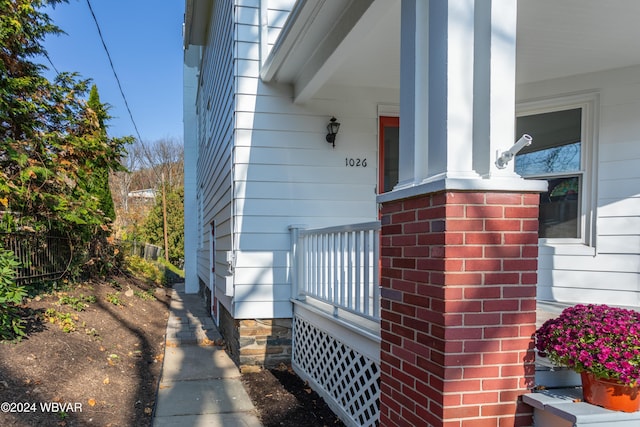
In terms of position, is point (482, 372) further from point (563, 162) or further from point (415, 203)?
point (563, 162)

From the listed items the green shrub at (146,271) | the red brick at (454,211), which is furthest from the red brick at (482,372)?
the green shrub at (146,271)

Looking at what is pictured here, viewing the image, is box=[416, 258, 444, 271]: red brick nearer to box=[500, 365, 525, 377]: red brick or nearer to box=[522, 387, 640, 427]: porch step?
box=[500, 365, 525, 377]: red brick

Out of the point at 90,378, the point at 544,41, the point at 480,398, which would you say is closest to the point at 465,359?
the point at 480,398

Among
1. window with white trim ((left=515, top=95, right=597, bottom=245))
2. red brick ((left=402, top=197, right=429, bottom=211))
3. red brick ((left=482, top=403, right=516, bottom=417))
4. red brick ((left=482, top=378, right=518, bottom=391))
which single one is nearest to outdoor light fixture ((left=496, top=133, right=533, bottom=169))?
red brick ((left=402, top=197, right=429, bottom=211))

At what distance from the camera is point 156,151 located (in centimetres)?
3331

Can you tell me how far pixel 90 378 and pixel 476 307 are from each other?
3.91 metres

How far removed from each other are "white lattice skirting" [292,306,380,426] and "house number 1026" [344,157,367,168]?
1.76 m

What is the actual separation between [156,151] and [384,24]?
33.2 meters

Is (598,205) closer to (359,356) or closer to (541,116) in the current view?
(541,116)

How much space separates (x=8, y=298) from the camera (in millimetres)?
3902

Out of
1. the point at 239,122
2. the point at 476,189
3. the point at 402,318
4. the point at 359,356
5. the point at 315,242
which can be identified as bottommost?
the point at 359,356

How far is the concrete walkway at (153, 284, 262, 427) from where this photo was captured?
3629mm

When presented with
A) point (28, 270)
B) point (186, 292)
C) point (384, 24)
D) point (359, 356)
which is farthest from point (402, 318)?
point (186, 292)

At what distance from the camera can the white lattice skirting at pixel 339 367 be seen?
313 cm
